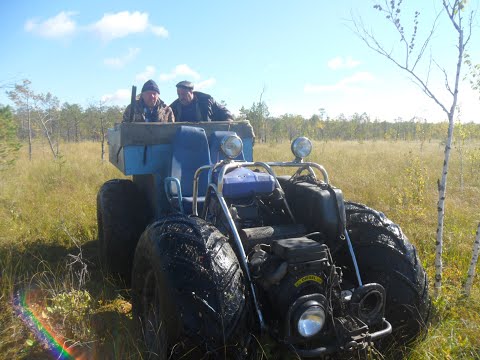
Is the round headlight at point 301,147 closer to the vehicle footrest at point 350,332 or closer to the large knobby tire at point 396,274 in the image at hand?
the large knobby tire at point 396,274

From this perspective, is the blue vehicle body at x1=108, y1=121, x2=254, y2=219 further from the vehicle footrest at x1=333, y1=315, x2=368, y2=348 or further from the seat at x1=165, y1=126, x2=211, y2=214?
the vehicle footrest at x1=333, y1=315, x2=368, y2=348

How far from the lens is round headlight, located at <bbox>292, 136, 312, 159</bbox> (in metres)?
3.23

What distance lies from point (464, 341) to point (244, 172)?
2011mm

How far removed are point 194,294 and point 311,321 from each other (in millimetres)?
645

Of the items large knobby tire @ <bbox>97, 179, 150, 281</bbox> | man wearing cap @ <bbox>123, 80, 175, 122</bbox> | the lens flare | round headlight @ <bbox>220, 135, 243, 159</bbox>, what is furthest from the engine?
man wearing cap @ <bbox>123, 80, 175, 122</bbox>

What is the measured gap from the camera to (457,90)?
3.47 metres

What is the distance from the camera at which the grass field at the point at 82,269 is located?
279 centimetres

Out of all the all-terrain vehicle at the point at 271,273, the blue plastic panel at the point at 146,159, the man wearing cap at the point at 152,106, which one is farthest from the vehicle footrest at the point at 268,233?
the man wearing cap at the point at 152,106

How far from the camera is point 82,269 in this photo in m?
3.25

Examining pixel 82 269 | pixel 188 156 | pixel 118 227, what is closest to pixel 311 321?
pixel 82 269

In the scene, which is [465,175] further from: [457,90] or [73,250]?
[73,250]

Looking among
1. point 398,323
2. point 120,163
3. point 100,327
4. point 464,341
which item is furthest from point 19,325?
point 464,341

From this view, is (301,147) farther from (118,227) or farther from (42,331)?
(42,331)

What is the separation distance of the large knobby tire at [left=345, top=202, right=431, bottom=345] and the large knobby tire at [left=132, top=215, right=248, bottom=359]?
3.52 feet
